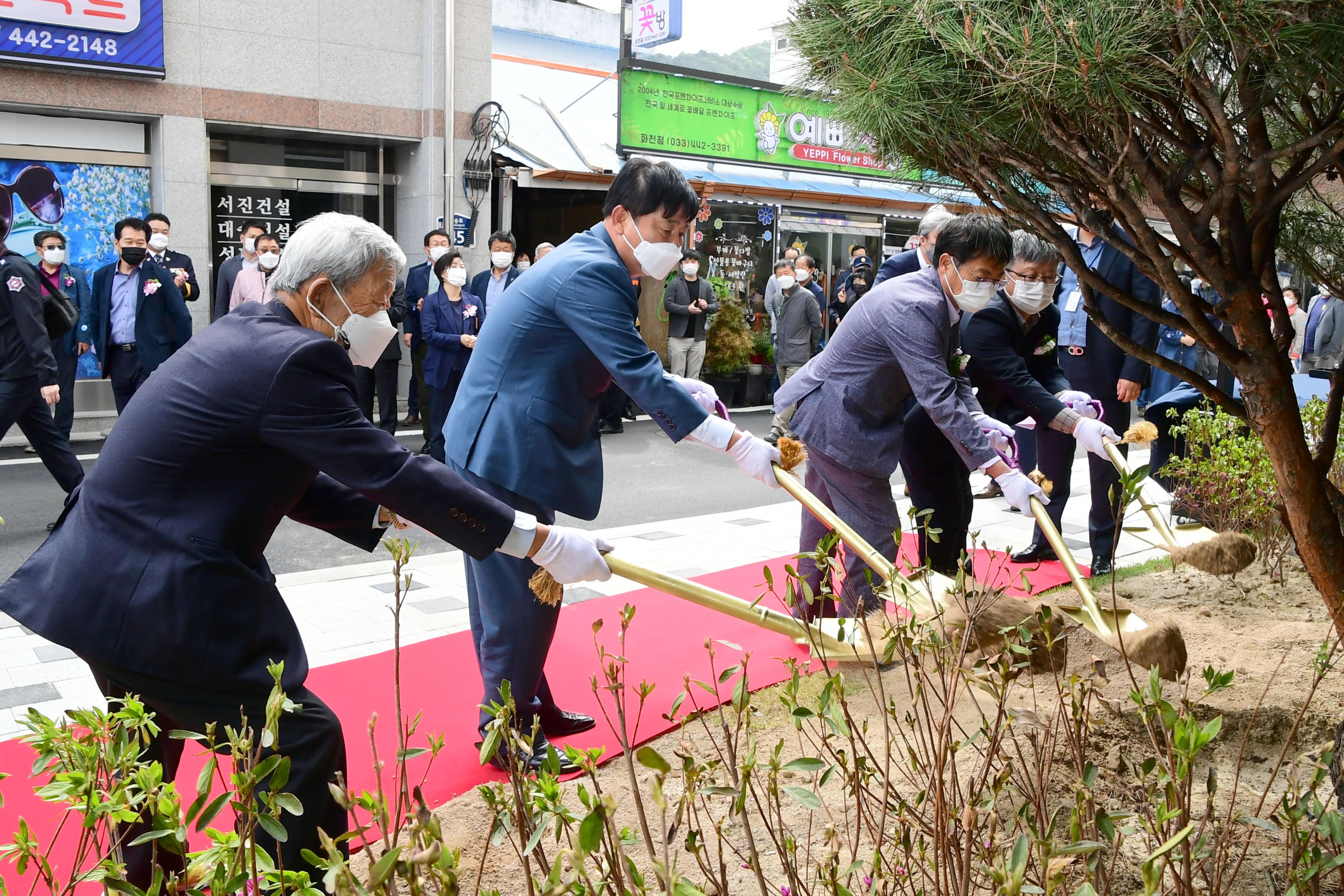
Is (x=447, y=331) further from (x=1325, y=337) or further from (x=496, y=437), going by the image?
(x=1325, y=337)

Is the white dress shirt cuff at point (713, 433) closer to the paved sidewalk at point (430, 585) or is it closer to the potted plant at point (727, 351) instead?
the paved sidewalk at point (430, 585)

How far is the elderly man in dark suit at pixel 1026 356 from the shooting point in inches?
191

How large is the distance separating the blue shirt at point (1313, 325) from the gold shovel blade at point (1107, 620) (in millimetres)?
8937

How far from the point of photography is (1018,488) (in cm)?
407

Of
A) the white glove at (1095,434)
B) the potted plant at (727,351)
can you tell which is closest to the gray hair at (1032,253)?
the white glove at (1095,434)

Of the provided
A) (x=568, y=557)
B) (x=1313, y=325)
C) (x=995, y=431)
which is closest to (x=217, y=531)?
(x=568, y=557)

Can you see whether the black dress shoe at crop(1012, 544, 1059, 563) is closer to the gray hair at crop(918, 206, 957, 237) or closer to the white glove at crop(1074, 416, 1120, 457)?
the white glove at crop(1074, 416, 1120, 457)

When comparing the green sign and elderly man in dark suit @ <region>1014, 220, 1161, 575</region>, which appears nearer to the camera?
elderly man in dark suit @ <region>1014, 220, 1161, 575</region>

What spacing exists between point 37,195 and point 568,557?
935cm

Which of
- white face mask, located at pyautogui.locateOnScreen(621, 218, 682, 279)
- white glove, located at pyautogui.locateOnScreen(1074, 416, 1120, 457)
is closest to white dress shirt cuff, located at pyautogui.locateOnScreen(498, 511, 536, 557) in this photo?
white face mask, located at pyautogui.locateOnScreen(621, 218, 682, 279)

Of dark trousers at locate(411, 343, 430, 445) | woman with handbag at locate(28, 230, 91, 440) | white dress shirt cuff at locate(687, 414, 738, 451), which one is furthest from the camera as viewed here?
dark trousers at locate(411, 343, 430, 445)

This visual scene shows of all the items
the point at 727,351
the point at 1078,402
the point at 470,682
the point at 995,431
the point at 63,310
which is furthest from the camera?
the point at 727,351

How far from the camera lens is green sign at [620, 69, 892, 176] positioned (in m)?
14.7

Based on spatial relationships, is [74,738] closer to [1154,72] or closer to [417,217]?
[1154,72]
